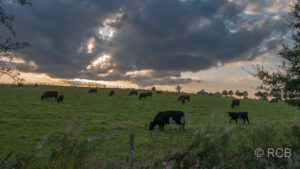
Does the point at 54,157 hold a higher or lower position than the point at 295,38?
lower

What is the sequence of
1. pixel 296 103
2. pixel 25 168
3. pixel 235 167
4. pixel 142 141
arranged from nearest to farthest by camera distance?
pixel 25 168, pixel 235 167, pixel 296 103, pixel 142 141

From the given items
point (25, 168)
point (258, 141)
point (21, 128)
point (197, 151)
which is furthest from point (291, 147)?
point (21, 128)

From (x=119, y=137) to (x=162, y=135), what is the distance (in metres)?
2.96

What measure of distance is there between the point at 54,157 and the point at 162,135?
11.4m

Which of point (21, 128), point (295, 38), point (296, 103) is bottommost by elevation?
point (21, 128)

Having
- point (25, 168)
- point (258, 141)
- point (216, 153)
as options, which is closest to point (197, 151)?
point (216, 153)

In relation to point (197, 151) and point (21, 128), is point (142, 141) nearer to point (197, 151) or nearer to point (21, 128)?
point (197, 151)

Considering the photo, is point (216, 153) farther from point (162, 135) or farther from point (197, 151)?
point (162, 135)

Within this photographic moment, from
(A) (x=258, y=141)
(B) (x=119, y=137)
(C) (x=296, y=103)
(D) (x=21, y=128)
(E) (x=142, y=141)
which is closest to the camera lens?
(A) (x=258, y=141)

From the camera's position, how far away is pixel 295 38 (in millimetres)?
12812

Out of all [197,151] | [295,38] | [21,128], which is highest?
[295,38]

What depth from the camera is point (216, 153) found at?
682 cm

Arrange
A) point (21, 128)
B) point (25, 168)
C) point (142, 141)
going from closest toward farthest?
point (25, 168) → point (142, 141) → point (21, 128)

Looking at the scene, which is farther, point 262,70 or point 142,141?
point 142,141
